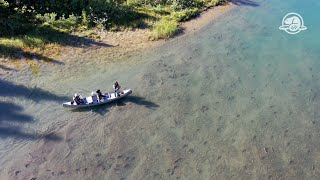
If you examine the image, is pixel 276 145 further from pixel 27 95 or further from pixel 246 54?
pixel 27 95

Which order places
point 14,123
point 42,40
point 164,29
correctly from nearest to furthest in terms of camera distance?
point 14,123
point 42,40
point 164,29

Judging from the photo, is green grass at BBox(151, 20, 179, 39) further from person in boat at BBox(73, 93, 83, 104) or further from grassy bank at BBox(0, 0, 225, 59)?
person in boat at BBox(73, 93, 83, 104)

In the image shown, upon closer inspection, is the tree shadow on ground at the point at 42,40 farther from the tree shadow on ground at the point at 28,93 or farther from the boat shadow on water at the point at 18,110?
the tree shadow on ground at the point at 28,93

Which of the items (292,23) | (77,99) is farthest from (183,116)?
(292,23)

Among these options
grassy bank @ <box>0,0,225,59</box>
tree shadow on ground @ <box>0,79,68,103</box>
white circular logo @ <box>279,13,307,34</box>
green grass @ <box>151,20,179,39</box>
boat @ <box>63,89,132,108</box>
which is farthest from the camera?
white circular logo @ <box>279,13,307,34</box>

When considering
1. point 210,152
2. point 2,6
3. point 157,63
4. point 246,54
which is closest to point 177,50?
point 157,63

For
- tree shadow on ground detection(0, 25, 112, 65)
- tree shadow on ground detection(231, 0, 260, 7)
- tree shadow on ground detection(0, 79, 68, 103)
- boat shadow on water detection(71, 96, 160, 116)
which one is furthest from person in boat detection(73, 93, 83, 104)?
tree shadow on ground detection(231, 0, 260, 7)

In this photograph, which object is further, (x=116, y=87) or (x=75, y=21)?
(x=75, y=21)

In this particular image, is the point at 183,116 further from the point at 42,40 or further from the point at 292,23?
the point at 292,23
